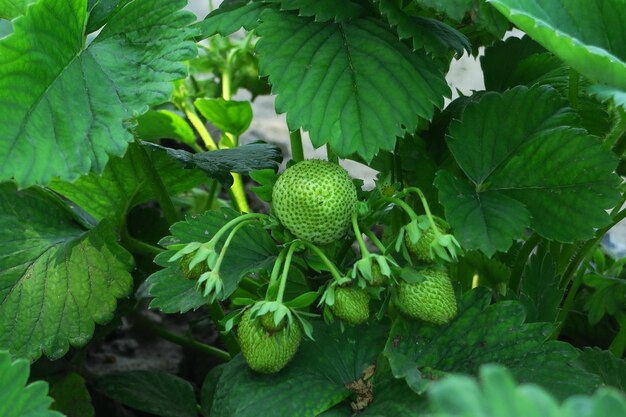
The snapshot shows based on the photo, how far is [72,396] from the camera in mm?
1028

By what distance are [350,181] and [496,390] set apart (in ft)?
1.32

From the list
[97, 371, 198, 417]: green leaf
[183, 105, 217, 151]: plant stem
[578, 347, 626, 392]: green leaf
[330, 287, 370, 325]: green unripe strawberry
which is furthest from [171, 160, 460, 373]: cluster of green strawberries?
[183, 105, 217, 151]: plant stem

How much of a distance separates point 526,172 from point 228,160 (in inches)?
12.9

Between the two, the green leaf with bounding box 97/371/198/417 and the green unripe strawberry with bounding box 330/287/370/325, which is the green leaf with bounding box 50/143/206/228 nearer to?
the green leaf with bounding box 97/371/198/417

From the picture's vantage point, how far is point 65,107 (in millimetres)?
731

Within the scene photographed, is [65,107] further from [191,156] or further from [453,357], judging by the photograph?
[453,357]

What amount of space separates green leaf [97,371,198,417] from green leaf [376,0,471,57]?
1.74 feet

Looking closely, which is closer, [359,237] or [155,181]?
[359,237]

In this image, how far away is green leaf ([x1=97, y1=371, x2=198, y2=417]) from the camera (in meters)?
1.02

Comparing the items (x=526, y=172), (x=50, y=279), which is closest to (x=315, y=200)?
(x=526, y=172)

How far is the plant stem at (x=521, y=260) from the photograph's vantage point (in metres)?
0.93

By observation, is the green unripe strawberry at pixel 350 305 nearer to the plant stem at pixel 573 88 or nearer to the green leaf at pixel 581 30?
the green leaf at pixel 581 30

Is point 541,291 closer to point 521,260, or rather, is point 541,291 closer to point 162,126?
point 521,260

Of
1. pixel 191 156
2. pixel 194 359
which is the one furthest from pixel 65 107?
pixel 194 359
